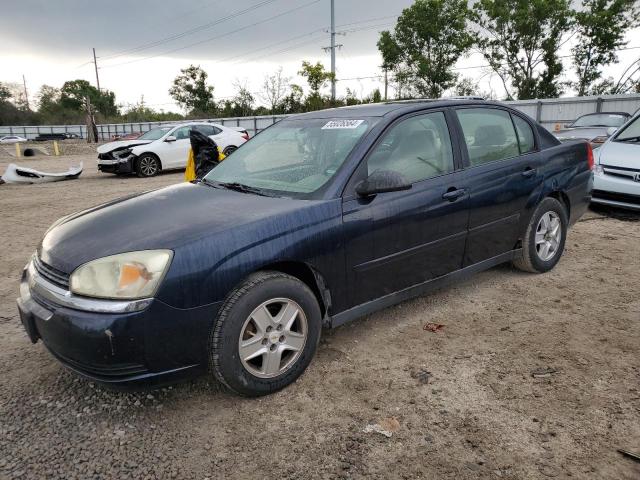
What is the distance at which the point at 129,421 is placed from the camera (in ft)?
7.93

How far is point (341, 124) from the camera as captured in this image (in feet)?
10.8

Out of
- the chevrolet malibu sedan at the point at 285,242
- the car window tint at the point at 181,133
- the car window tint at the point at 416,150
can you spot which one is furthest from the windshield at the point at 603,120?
the car window tint at the point at 181,133

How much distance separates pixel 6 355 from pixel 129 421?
1.31 metres

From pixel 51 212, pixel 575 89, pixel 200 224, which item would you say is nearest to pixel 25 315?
pixel 200 224

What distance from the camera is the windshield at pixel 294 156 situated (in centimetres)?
298

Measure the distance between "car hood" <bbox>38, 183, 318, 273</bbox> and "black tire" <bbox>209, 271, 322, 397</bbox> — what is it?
1.11ft

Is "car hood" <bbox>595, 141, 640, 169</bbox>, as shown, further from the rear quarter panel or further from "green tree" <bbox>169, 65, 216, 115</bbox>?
"green tree" <bbox>169, 65, 216, 115</bbox>

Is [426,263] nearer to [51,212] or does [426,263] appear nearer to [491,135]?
[491,135]

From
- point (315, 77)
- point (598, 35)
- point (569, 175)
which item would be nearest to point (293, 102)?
point (315, 77)

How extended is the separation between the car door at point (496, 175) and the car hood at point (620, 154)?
3016mm

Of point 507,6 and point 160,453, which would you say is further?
point 507,6

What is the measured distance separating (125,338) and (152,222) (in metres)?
0.70

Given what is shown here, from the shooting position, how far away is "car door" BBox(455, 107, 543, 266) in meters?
3.50

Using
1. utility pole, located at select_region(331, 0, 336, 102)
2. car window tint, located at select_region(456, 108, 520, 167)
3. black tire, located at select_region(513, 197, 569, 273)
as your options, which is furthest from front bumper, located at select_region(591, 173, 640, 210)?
utility pole, located at select_region(331, 0, 336, 102)
